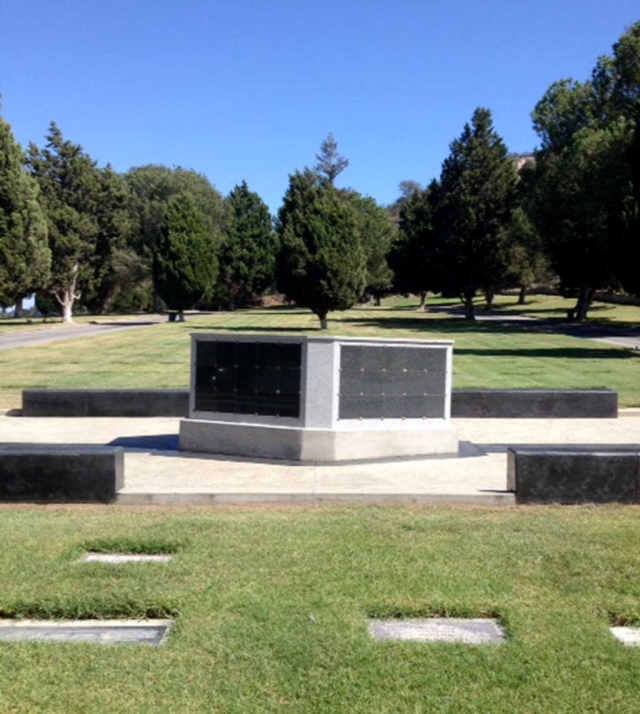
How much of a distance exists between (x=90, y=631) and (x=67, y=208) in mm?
51614

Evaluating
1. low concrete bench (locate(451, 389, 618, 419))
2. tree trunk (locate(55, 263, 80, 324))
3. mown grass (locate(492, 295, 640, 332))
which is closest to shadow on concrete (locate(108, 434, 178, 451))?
low concrete bench (locate(451, 389, 618, 419))

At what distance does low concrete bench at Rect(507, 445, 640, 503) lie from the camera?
7.74 meters

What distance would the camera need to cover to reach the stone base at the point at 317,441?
9945 mm

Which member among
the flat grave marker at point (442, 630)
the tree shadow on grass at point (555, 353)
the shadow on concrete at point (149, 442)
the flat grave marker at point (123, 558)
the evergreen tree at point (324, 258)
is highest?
the evergreen tree at point (324, 258)

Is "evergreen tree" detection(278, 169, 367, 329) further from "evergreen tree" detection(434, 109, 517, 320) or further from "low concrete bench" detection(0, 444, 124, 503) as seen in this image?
"low concrete bench" detection(0, 444, 124, 503)

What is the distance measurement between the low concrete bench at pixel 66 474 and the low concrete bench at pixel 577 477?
3.91m

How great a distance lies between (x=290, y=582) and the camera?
17.3 ft

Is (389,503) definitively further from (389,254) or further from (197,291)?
(389,254)

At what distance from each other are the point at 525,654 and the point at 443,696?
65cm

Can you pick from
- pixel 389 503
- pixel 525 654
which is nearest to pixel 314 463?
pixel 389 503

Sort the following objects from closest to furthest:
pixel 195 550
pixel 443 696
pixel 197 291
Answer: pixel 443 696 → pixel 195 550 → pixel 197 291

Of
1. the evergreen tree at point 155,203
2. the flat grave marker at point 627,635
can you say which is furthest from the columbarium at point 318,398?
the evergreen tree at point 155,203

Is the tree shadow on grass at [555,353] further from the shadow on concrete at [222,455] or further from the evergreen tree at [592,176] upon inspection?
the shadow on concrete at [222,455]

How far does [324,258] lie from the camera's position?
39594 millimetres
